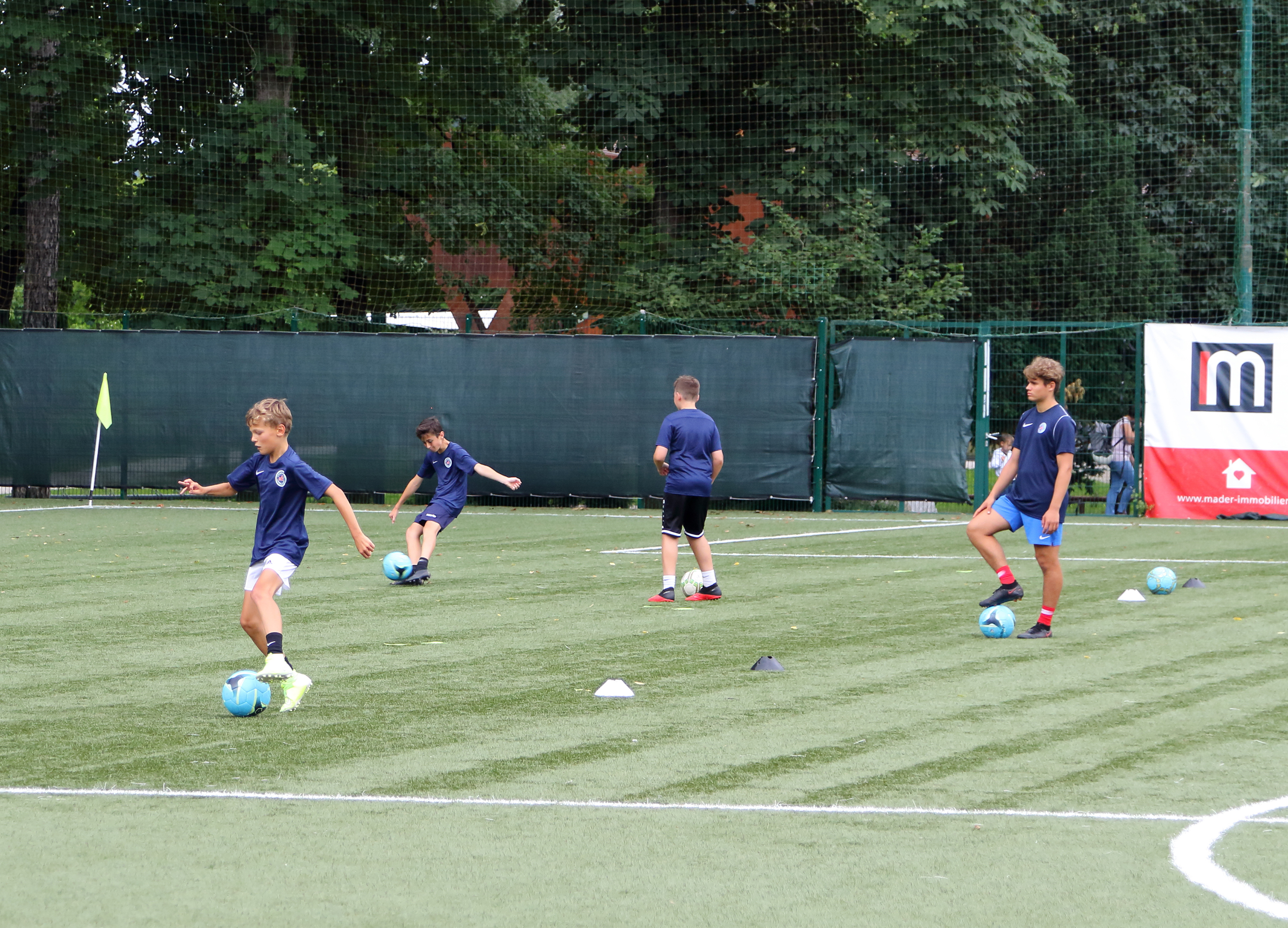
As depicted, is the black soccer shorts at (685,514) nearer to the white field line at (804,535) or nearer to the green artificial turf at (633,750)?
the green artificial turf at (633,750)

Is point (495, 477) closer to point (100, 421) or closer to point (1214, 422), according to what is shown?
point (100, 421)

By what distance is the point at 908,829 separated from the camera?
5773 mm

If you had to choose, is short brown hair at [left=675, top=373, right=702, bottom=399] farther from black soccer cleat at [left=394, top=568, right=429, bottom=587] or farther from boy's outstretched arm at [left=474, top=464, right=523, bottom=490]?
black soccer cleat at [left=394, top=568, right=429, bottom=587]

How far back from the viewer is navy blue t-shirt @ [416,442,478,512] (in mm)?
14484

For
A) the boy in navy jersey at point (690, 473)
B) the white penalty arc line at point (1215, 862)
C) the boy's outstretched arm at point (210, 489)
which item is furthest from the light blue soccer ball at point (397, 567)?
the white penalty arc line at point (1215, 862)

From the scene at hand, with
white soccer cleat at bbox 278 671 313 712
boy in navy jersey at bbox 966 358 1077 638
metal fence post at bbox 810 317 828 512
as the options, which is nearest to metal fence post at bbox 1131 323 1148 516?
metal fence post at bbox 810 317 828 512

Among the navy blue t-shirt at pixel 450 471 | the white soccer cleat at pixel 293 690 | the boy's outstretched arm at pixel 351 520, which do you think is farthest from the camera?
the navy blue t-shirt at pixel 450 471

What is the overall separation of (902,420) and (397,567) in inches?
448

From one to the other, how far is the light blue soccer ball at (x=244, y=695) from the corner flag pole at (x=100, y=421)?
16.0 m

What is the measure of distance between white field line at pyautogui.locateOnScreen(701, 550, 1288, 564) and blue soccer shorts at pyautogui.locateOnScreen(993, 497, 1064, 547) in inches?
201

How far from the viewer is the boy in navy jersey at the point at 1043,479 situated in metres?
11.0

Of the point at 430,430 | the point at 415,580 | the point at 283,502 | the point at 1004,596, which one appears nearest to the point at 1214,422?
the point at 1004,596

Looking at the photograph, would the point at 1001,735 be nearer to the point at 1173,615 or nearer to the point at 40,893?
the point at 40,893

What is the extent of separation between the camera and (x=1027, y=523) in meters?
11.3
